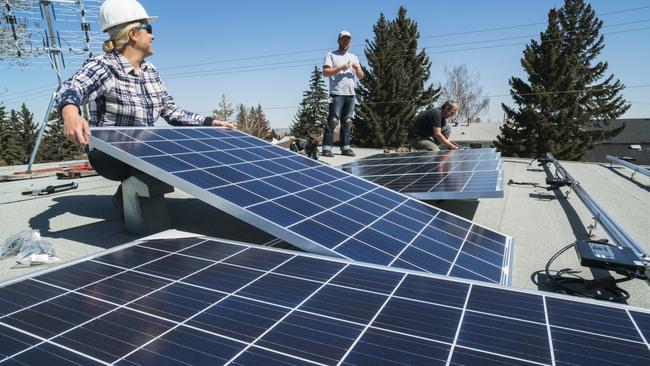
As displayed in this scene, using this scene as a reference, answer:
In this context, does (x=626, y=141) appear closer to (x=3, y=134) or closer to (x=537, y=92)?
(x=537, y=92)

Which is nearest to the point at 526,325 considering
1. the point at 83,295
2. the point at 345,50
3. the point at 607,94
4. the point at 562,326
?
the point at 562,326

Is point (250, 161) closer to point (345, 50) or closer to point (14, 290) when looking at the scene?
point (14, 290)

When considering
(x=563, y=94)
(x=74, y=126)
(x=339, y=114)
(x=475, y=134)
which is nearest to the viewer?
(x=74, y=126)

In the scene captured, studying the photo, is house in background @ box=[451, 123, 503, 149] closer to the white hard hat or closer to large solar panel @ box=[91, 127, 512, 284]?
large solar panel @ box=[91, 127, 512, 284]

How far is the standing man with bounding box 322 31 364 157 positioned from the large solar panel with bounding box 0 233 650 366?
8.39m

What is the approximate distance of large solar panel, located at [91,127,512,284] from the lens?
3.12 metres

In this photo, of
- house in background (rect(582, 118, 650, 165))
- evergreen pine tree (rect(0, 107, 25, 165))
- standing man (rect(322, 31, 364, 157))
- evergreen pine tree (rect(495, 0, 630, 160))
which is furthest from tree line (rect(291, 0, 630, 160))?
evergreen pine tree (rect(0, 107, 25, 165))

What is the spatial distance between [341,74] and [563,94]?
45777mm

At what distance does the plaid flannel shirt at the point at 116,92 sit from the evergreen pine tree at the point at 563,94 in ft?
160

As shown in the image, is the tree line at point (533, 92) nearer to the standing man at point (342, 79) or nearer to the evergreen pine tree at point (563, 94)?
the evergreen pine tree at point (563, 94)

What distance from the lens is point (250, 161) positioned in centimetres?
491

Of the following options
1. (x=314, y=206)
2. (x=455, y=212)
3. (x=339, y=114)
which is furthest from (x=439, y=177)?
(x=339, y=114)

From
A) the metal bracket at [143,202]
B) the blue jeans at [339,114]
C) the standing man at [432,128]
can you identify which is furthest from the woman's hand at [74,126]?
the standing man at [432,128]

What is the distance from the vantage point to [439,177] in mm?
6348
